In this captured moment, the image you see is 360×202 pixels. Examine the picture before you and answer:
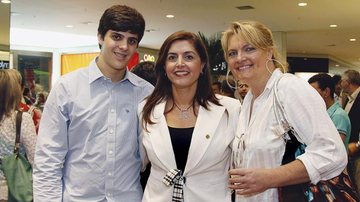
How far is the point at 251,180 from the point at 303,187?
0.23m

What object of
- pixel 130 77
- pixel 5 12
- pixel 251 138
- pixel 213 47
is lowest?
pixel 251 138

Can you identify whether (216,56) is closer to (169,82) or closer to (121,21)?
(169,82)

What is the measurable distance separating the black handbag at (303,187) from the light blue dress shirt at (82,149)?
0.81 m

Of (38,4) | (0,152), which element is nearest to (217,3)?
(38,4)

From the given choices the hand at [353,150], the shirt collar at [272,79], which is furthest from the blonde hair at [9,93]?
the hand at [353,150]

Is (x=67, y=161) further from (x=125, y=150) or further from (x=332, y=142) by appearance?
(x=332, y=142)

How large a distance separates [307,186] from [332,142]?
0.20 meters

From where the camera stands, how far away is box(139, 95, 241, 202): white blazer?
2.08 metres

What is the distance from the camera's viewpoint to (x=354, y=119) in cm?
489

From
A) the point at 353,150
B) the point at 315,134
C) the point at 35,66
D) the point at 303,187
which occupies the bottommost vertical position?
the point at 353,150

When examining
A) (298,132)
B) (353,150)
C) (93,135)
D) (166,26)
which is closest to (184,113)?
(93,135)

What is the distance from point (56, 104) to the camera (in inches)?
85.0

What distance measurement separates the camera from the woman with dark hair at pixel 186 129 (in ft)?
6.83

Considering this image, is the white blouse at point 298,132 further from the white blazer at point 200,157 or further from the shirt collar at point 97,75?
the shirt collar at point 97,75
